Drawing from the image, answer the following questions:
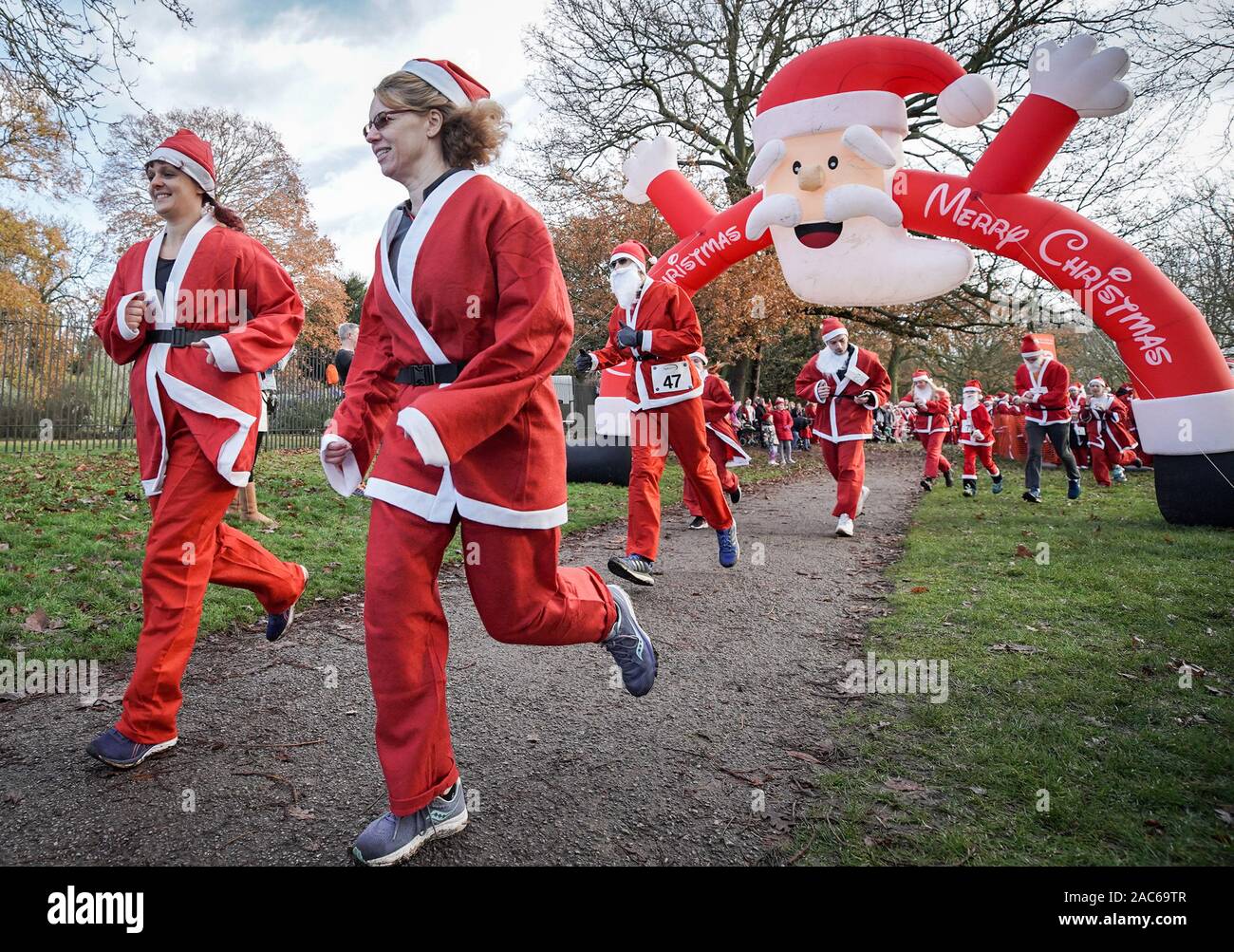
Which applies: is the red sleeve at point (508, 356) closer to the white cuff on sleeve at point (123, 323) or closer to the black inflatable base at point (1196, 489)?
the white cuff on sleeve at point (123, 323)

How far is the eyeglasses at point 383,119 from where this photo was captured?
2340 mm

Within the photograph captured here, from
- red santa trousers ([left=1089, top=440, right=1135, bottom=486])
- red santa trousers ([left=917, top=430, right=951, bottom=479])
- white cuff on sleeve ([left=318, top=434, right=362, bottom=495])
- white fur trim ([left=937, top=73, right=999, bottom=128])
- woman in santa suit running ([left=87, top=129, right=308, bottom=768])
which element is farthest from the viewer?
Answer: red santa trousers ([left=1089, top=440, right=1135, bottom=486])

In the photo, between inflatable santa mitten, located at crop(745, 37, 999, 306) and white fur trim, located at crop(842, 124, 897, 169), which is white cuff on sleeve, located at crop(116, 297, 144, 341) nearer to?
inflatable santa mitten, located at crop(745, 37, 999, 306)

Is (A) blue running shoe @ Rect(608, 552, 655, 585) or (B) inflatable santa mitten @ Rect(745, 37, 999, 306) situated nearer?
(A) blue running shoe @ Rect(608, 552, 655, 585)

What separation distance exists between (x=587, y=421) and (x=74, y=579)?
12642 mm

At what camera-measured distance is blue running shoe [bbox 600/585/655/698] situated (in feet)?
9.46

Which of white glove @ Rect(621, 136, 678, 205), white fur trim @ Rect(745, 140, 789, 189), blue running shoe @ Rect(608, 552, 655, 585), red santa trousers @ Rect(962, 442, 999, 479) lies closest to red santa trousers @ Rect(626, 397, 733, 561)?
blue running shoe @ Rect(608, 552, 655, 585)

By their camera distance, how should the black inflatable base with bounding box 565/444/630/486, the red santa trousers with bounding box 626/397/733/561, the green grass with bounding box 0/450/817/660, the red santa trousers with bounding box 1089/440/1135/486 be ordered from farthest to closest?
1. the red santa trousers with bounding box 1089/440/1135/486
2. the black inflatable base with bounding box 565/444/630/486
3. the red santa trousers with bounding box 626/397/733/561
4. the green grass with bounding box 0/450/817/660

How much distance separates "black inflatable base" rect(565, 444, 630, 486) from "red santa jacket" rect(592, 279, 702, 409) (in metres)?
6.79

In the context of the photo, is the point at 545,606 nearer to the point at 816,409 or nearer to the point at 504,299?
the point at 504,299

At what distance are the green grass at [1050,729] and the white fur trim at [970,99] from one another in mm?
3732

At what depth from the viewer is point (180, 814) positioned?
242cm

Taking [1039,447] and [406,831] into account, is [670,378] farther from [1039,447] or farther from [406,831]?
[1039,447]
